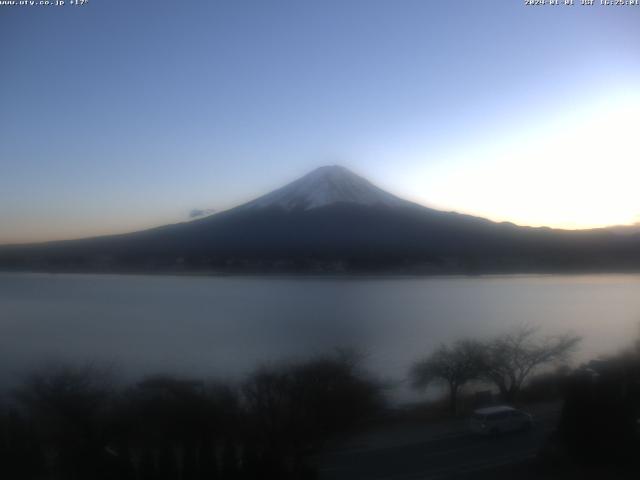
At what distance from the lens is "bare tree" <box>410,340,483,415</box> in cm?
370

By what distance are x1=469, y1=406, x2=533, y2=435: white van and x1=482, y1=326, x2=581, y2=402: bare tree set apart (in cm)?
49

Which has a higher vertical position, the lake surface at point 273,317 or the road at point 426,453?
the lake surface at point 273,317

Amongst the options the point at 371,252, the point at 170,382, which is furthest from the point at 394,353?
the point at 371,252

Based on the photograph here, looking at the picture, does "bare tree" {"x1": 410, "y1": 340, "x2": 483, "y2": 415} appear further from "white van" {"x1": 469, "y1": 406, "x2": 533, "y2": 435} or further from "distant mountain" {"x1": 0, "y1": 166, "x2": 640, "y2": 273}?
"distant mountain" {"x1": 0, "y1": 166, "x2": 640, "y2": 273}

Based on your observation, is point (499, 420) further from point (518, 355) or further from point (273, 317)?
point (273, 317)

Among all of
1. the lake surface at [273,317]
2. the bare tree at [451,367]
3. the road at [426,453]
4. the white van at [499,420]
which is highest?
the lake surface at [273,317]

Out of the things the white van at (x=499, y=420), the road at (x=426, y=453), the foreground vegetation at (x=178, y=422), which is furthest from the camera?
the white van at (x=499, y=420)

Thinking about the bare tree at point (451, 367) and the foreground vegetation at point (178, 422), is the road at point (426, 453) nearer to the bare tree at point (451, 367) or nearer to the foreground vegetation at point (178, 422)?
the foreground vegetation at point (178, 422)

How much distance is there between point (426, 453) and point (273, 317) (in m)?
3.30

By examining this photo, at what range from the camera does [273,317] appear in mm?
5730

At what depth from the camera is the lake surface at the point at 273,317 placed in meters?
4.27

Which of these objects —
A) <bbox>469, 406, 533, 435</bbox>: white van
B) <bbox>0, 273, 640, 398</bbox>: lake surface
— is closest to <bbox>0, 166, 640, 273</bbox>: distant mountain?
<bbox>0, 273, 640, 398</bbox>: lake surface

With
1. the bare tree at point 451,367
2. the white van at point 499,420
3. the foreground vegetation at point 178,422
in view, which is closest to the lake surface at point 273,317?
the bare tree at point 451,367

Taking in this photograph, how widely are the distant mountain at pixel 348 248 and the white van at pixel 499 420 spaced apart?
3.99 meters
